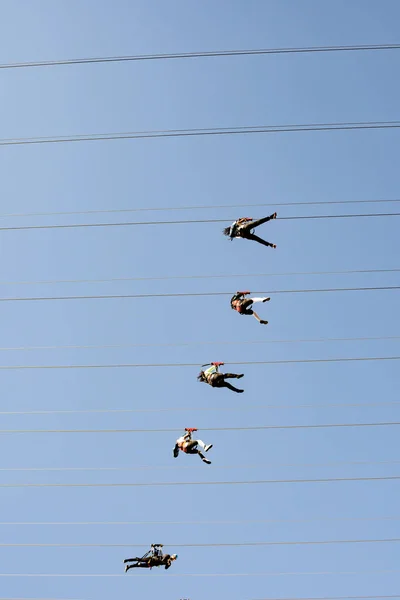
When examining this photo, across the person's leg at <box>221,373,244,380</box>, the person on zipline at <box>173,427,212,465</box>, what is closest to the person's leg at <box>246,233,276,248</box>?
the person's leg at <box>221,373,244,380</box>

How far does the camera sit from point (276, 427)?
10.1 meters

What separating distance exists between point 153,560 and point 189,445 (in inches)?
132

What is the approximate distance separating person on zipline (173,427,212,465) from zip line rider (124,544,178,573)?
2.80m

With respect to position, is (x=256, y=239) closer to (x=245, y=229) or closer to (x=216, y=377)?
(x=245, y=229)

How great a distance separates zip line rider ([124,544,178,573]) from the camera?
1280 cm

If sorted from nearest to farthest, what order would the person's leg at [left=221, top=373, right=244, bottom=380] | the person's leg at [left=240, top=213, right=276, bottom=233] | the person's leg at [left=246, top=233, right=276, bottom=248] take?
the person's leg at [left=240, top=213, right=276, bottom=233]
the person's leg at [left=246, top=233, right=276, bottom=248]
the person's leg at [left=221, top=373, right=244, bottom=380]

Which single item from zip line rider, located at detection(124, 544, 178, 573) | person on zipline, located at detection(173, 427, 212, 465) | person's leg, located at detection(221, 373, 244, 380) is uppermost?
person's leg, located at detection(221, 373, 244, 380)

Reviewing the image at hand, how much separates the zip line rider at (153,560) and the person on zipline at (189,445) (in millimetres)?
2803

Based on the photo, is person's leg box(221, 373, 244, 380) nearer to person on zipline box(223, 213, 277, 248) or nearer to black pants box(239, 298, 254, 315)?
black pants box(239, 298, 254, 315)

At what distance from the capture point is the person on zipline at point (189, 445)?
37.3 ft

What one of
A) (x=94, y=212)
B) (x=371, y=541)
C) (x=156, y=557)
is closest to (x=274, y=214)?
(x=94, y=212)

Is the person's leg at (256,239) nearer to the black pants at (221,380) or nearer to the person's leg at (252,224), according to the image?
the person's leg at (252,224)

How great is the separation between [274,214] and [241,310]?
211cm

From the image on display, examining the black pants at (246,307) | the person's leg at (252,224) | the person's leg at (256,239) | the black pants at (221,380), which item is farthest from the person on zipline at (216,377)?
the person's leg at (252,224)
